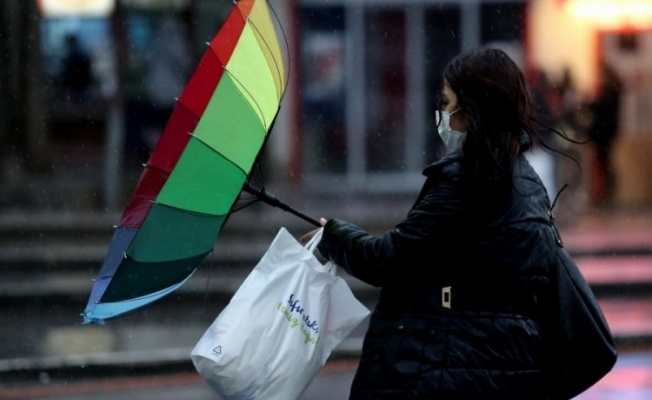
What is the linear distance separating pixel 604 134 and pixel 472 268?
1555cm

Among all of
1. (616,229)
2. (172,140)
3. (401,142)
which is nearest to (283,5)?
(401,142)

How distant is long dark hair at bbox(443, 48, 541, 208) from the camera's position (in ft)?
11.3

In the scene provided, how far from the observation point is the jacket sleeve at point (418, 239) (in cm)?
345

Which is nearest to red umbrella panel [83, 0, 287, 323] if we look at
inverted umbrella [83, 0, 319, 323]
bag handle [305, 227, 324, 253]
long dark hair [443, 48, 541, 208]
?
inverted umbrella [83, 0, 319, 323]

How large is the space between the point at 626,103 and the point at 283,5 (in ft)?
15.5

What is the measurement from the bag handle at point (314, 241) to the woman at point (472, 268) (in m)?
0.32

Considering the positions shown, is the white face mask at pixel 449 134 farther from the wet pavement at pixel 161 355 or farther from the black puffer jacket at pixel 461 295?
the wet pavement at pixel 161 355

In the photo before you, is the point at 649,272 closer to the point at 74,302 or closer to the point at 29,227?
the point at 74,302

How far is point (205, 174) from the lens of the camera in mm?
3768

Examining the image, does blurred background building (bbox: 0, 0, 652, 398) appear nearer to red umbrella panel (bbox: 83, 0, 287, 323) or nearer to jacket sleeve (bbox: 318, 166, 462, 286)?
red umbrella panel (bbox: 83, 0, 287, 323)

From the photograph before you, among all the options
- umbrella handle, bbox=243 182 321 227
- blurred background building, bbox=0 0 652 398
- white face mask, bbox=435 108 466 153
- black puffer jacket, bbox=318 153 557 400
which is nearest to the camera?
black puffer jacket, bbox=318 153 557 400

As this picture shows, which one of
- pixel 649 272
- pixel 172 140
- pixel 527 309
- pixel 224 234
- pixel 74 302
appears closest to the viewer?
pixel 527 309

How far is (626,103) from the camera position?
18891 mm

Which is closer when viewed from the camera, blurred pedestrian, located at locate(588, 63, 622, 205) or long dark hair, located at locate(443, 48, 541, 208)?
long dark hair, located at locate(443, 48, 541, 208)
